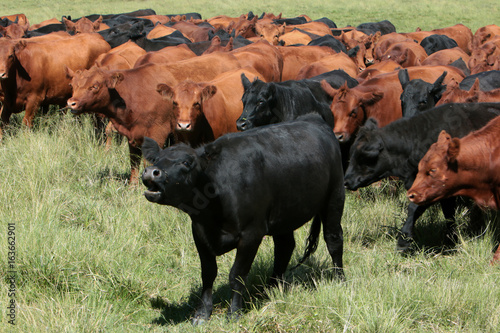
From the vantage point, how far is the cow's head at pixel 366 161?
6547 mm

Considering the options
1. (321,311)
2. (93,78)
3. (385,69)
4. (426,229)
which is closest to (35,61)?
(93,78)

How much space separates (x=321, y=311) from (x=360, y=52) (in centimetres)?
1456

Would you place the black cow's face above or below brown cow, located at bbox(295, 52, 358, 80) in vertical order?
above

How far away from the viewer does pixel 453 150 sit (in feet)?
18.7

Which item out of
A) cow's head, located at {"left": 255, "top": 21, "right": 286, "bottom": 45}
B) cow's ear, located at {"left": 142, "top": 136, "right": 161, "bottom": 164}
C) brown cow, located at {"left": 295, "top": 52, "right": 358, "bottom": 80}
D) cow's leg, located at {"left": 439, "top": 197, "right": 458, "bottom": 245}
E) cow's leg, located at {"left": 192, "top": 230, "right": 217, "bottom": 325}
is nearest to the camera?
cow's ear, located at {"left": 142, "top": 136, "right": 161, "bottom": 164}

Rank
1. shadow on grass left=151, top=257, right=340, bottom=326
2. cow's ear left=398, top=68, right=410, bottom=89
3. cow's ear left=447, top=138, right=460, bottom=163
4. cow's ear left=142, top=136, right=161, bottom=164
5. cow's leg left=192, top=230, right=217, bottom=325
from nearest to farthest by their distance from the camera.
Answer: cow's ear left=142, top=136, right=161, bottom=164 < cow's leg left=192, top=230, right=217, bottom=325 < shadow on grass left=151, top=257, right=340, bottom=326 < cow's ear left=447, top=138, right=460, bottom=163 < cow's ear left=398, top=68, right=410, bottom=89

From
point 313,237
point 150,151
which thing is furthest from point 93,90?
point 150,151

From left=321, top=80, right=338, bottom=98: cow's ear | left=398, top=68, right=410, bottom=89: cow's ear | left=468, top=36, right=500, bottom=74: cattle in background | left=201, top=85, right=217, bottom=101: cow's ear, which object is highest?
left=398, top=68, right=410, bottom=89: cow's ear

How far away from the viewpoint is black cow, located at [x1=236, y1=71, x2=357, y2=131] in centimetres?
784

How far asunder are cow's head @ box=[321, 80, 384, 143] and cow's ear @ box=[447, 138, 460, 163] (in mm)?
2424

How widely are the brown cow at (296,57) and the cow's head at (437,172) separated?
812 cm

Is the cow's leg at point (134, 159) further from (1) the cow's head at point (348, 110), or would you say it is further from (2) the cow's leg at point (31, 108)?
(1) the cow's head at point (348, 110)

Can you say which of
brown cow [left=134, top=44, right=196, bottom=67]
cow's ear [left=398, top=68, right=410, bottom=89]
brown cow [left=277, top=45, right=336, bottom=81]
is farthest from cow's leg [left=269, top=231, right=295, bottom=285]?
brown cow [left=277, top=45, right=336, bottom=81]

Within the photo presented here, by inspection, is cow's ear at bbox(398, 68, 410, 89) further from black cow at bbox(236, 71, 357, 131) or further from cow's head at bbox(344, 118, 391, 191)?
cow's head at bbox(344, 118, 391, 191)
